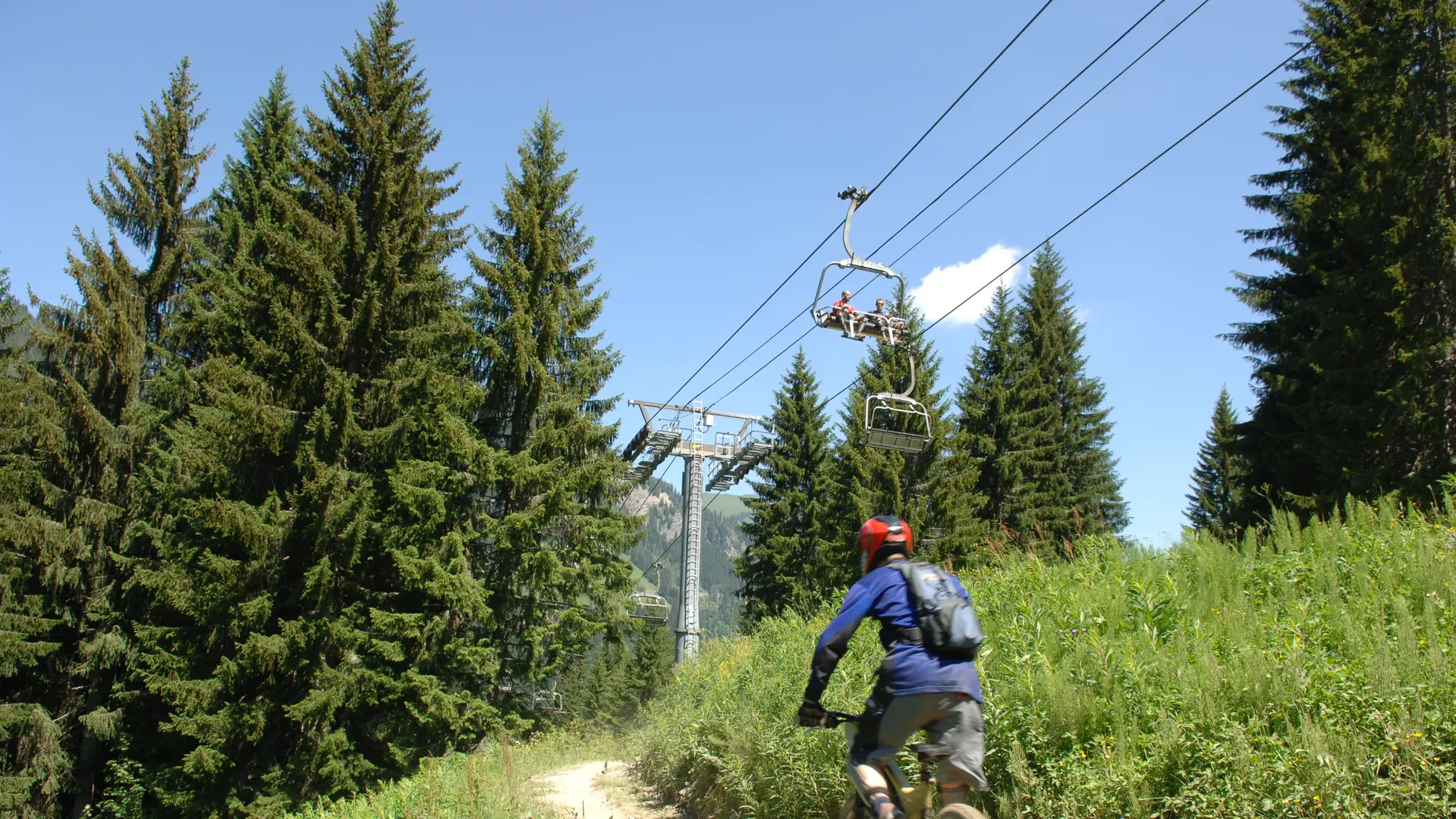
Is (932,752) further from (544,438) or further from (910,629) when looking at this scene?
(544,438)

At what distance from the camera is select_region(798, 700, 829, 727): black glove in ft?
14.0

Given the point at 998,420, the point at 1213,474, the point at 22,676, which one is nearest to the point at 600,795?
the point at 22,676

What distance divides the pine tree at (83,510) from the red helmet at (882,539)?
18.0 metres

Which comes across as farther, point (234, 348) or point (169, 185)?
point (169, 185)

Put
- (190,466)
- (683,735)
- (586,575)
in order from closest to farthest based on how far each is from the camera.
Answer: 1. (683,735)
2. (190,466)
3. (586,575)

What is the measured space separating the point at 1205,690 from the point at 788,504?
88.1 ft

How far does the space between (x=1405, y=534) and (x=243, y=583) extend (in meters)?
17.1

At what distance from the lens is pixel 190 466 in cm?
1592

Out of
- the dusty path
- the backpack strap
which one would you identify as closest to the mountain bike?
the backpack strap

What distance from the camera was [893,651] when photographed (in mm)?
4215

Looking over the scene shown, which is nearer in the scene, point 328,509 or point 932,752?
point 932,752

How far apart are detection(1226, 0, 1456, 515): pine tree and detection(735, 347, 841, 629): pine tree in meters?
16.2

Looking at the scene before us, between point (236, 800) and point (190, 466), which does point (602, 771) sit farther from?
point (190, 466)

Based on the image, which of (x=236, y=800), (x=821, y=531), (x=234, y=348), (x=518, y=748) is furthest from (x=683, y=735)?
(x=821, y=531)
